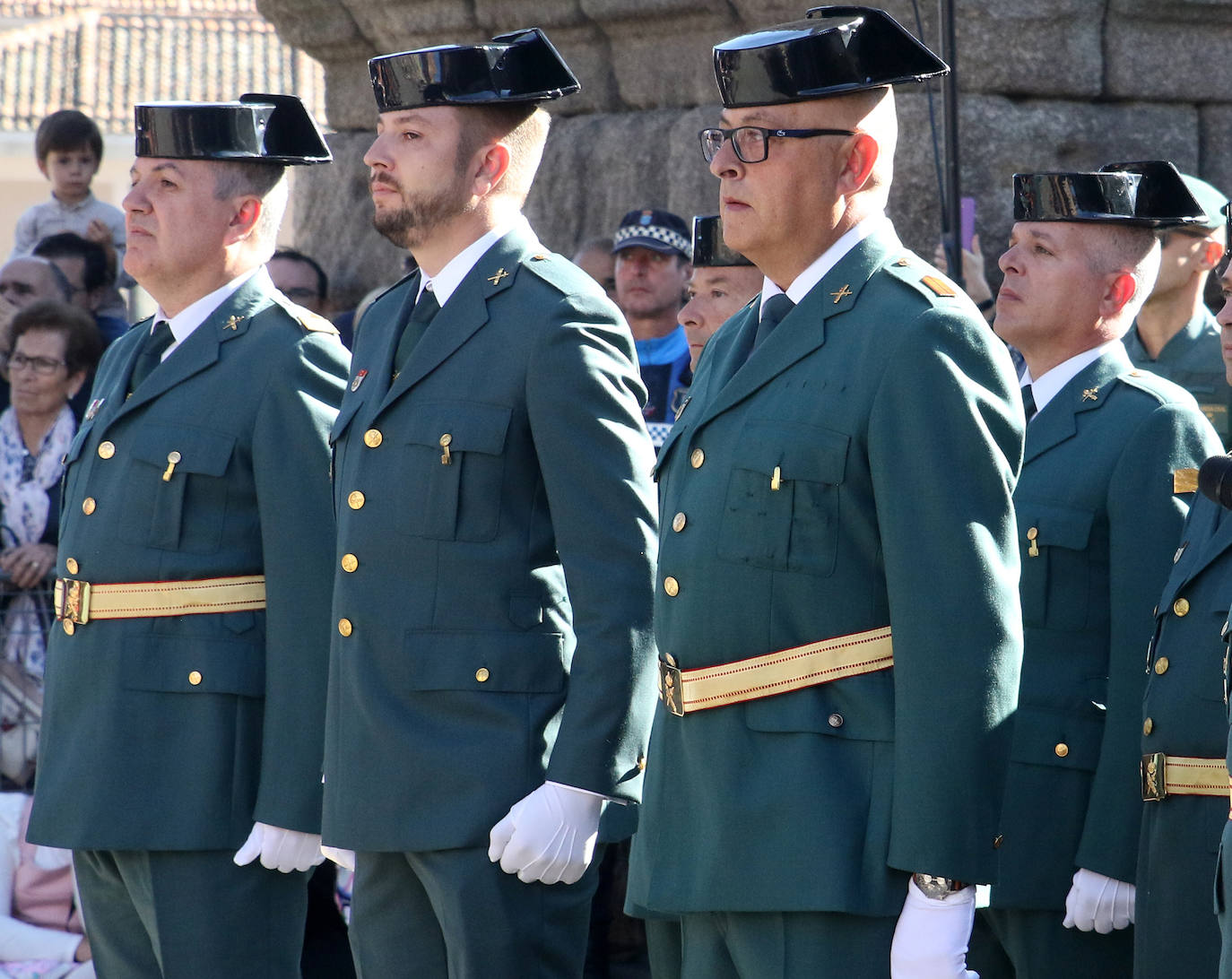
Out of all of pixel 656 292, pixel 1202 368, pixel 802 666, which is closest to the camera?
pixel 802 666

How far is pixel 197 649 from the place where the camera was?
3.49 m

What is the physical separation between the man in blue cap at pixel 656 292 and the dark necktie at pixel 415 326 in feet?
7.82

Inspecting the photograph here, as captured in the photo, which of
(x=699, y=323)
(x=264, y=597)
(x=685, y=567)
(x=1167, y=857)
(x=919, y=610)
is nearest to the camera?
(x=919, y=610)

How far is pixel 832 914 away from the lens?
8.27 ft

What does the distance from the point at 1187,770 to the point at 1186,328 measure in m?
2.23

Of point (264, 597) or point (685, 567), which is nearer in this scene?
point (685, 567)

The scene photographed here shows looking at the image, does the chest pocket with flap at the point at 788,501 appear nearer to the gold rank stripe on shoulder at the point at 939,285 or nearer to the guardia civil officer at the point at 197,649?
the gold rank stripe on shoulder at the point at 939,285

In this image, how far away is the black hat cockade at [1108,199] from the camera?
3.90 metres

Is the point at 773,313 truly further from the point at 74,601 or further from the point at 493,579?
the point at 74,601

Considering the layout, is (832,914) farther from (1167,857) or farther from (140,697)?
(140,697)

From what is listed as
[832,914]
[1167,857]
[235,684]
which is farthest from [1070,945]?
[235,684]

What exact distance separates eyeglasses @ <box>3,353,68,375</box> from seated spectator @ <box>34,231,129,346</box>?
1.19 m

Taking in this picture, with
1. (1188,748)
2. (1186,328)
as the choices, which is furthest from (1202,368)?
(1188,748)

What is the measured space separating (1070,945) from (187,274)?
2094 millimetres
